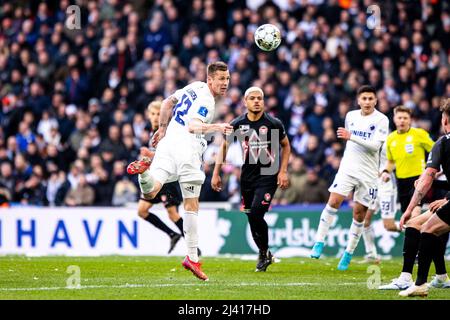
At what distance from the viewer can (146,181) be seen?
36.3 ft

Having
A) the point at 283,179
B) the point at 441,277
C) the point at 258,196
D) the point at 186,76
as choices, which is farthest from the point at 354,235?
the point at 186,76

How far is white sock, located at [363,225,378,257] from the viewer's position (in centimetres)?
1636

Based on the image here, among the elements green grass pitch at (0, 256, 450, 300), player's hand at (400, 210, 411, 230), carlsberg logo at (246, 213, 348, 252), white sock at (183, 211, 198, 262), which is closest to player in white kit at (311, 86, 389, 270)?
green grass pitch at (0, 256, 450, 300)

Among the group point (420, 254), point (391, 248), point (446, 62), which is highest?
point (446, 62)

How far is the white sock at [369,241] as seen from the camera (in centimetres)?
1636

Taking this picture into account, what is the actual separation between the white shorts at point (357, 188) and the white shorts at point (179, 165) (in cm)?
309

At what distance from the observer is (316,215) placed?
19.2 metres

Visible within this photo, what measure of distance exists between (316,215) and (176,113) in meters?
7.97

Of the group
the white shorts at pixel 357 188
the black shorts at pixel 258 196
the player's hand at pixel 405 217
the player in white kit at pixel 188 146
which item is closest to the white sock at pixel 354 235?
the white shorts at pixel 357 188

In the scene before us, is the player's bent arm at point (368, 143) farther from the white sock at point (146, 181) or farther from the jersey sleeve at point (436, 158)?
the white sock at point (146, 181)

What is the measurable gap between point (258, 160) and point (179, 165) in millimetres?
2408

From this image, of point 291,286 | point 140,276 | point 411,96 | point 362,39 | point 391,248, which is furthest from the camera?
point 362,39
